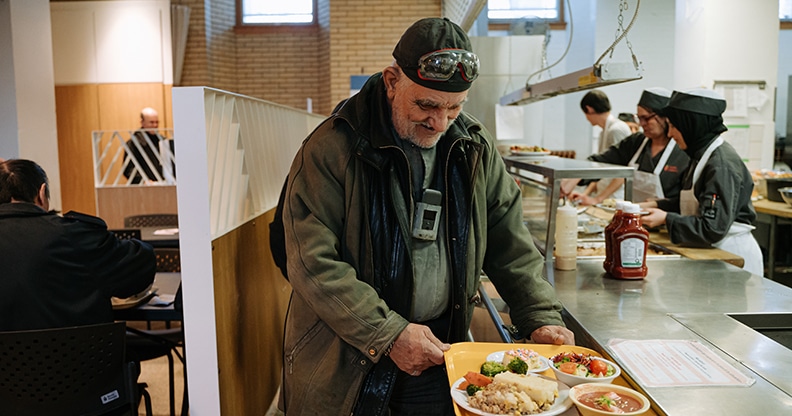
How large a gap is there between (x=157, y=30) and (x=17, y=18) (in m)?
3.39

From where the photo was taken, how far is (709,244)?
3.16 metres

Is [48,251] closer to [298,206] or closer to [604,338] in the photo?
[298,206]

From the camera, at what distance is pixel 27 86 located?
6.35 m

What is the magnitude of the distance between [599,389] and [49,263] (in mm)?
2108

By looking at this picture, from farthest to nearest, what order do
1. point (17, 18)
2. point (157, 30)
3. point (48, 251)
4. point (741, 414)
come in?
point (157, 30)
point (17, 18)
point (48, 251)
point (741, 414)

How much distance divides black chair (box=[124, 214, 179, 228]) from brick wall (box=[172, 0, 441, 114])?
5.39m

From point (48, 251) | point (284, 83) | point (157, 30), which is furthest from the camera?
point (284, 83)

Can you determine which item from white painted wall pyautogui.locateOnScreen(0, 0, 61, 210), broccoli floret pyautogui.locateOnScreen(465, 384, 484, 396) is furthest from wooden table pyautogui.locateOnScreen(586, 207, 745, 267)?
white painted wall pyautogui.locateOnScreen(0, 0, 61, 210)

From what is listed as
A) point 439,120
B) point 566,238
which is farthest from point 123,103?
point 439,120

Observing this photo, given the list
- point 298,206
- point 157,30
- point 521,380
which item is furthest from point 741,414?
point 157,30

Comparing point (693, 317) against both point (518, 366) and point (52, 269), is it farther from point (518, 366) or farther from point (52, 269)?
point (52, 269)

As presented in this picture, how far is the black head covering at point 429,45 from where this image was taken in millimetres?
1800

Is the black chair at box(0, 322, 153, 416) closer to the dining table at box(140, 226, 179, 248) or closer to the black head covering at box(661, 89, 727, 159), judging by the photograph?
the dining table at box(140, 226, 179, 248)

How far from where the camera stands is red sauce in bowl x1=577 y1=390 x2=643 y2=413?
4.50 feet
